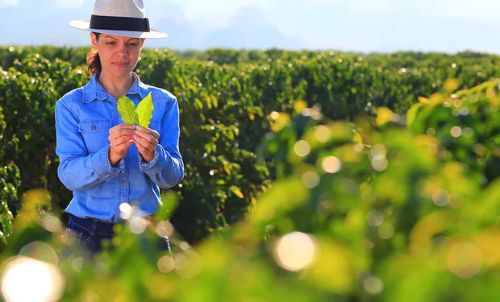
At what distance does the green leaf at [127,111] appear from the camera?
13.4ft

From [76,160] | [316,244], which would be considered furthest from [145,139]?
[316,244]

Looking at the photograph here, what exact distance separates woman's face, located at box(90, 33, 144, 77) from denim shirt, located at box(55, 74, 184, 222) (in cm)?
10

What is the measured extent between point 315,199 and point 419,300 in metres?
0.60

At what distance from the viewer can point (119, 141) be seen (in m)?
4.12

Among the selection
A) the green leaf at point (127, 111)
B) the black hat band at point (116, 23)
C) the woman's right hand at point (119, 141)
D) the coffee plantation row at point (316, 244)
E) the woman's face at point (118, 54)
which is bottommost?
the woman's right hand at point (119, 141)

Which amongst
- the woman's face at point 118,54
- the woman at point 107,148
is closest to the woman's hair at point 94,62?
the woman at point 107,148

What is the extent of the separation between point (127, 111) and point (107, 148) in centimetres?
23

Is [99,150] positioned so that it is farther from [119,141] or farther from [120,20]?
[120,20]

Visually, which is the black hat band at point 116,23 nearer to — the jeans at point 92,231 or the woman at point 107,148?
the woman at point 107,148

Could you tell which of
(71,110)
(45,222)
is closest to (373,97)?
(71,110)

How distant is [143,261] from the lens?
4.89ft

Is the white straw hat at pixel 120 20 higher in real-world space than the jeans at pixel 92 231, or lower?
higher

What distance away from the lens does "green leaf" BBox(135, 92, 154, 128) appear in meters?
4.07

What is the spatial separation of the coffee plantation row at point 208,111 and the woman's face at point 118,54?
3.52ft
